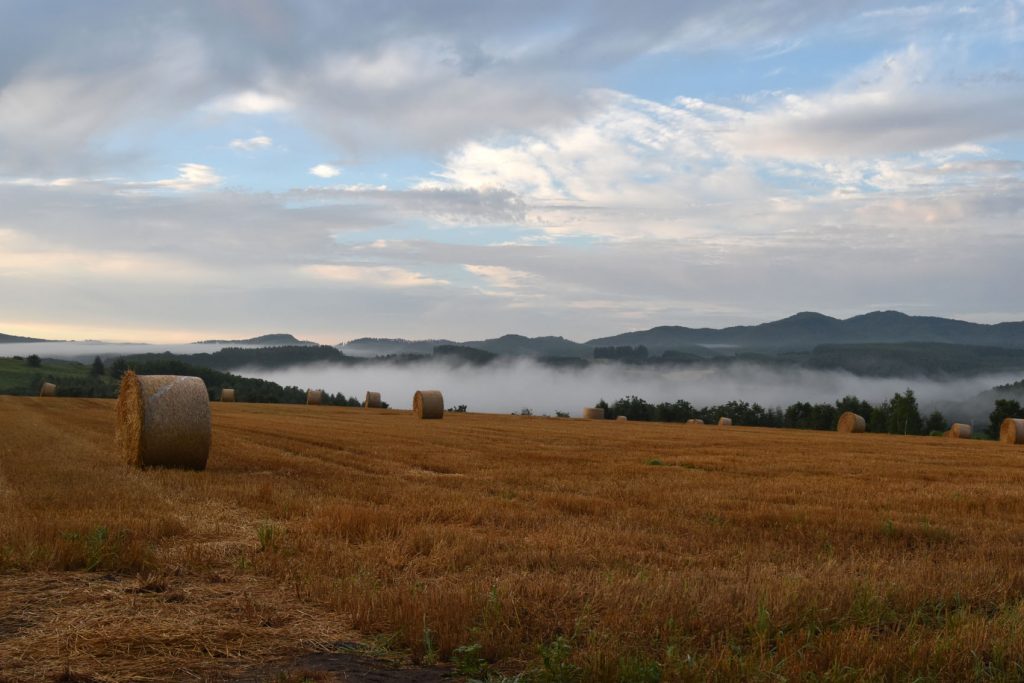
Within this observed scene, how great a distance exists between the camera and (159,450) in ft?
57.0

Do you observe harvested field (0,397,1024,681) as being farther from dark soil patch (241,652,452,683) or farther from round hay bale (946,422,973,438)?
round hay bale (946,422,973,438)

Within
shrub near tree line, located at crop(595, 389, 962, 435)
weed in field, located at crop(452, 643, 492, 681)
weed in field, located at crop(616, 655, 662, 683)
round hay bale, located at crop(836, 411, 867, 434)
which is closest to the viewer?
weed in field, located at crop(616, 655, 662, 683)

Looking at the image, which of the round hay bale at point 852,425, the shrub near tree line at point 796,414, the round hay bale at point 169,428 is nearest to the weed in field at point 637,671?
the round hay bale at point 169,428

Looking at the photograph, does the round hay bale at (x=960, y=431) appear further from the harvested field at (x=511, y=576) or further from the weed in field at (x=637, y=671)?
the weed in field at (x=637, y=671)

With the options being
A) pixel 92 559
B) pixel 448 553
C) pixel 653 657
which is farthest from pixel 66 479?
pixel 653 657

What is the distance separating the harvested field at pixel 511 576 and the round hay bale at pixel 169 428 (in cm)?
204

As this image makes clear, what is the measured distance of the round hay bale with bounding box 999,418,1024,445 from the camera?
39312 millimetres

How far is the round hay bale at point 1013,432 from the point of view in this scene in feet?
129

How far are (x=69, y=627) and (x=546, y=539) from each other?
4738 mm

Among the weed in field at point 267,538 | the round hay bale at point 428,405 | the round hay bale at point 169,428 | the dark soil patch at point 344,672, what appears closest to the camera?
the dark soil patch at point 344,672

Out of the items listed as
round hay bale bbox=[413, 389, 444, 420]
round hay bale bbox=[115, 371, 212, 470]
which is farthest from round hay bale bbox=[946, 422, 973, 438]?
round hay bale bbox=[115, 371, 212, 470]

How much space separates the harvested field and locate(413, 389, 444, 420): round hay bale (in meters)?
31.3

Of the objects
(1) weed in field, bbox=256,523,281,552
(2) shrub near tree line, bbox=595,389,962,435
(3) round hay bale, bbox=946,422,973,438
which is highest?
(1) weed in field, bbox=256,523,281,552

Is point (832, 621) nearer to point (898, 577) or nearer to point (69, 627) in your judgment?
point (898, 577)
